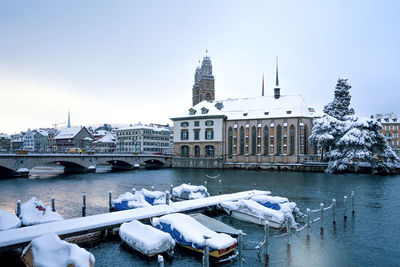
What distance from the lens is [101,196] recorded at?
32.5 meters

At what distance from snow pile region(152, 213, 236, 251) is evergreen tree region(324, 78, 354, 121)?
66.6m

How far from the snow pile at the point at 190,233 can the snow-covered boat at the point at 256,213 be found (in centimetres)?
535

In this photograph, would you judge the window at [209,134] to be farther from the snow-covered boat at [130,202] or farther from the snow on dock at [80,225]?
the snow on dock at [80,225]

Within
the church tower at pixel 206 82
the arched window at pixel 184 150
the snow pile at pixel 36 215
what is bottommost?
the snow pile at pixel 36 215

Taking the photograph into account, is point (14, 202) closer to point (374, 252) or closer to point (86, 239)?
point (86, 239)

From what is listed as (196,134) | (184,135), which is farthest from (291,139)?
(184,135)

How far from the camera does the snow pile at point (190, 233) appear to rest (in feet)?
48.5

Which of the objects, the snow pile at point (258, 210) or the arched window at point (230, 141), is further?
the arched window at point (230, 141)

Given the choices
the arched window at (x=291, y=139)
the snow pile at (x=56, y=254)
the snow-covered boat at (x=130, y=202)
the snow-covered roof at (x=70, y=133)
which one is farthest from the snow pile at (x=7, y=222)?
the snow-covered roof at (x=70, y=133)

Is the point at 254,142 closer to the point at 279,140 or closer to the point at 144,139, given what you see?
the point at 279,140

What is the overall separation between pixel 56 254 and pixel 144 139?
11047 cm

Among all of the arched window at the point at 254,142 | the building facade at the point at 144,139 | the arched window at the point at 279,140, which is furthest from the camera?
the building facade at the point at 144,139

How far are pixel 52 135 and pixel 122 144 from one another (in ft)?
151

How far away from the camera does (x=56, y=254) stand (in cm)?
1186
